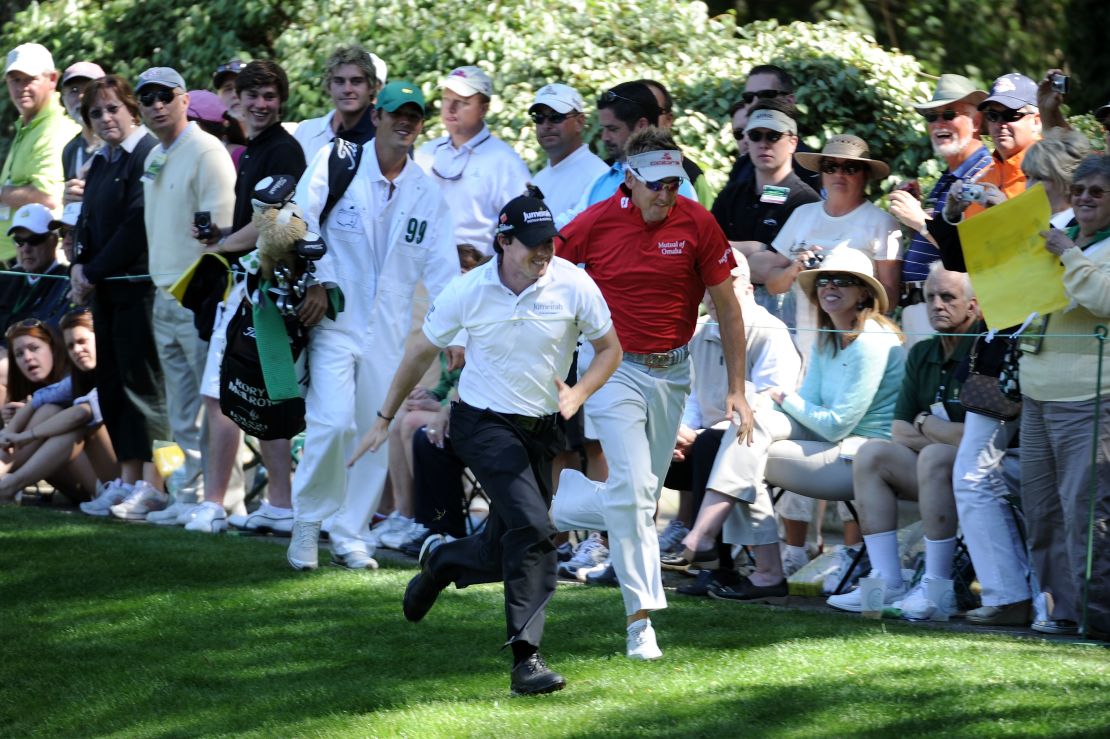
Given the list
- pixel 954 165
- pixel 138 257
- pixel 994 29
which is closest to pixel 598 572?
pixel 954 165

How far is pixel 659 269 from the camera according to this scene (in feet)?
26.3

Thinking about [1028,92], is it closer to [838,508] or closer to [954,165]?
[954,165]

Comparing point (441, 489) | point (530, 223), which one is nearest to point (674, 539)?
Result: point (441, 489)

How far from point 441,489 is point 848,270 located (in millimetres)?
2623

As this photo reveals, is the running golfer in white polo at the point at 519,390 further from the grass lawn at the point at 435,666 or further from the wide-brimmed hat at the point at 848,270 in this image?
the wide-brimmed hat at the point at 848,270

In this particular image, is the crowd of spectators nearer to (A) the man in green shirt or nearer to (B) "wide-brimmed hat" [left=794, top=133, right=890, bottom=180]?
(B) "wide-brimmed hat" [left=794, top=133, right=890, bottom=180]

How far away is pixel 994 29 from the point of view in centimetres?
1681

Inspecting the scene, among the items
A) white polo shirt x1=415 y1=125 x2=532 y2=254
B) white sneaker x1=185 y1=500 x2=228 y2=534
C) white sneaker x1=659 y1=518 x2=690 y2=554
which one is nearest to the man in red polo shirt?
white sneaker x1=659 y1=518 x2=690 y2=554

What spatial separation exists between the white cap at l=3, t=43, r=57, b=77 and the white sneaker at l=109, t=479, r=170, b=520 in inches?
137

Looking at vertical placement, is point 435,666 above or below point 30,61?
below

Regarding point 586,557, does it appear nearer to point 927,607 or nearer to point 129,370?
point 927,607

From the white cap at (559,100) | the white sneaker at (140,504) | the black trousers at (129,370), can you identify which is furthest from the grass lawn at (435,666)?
the white cap at (559,100)

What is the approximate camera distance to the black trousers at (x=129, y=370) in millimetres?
11188

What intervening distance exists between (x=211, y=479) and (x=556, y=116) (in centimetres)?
293
